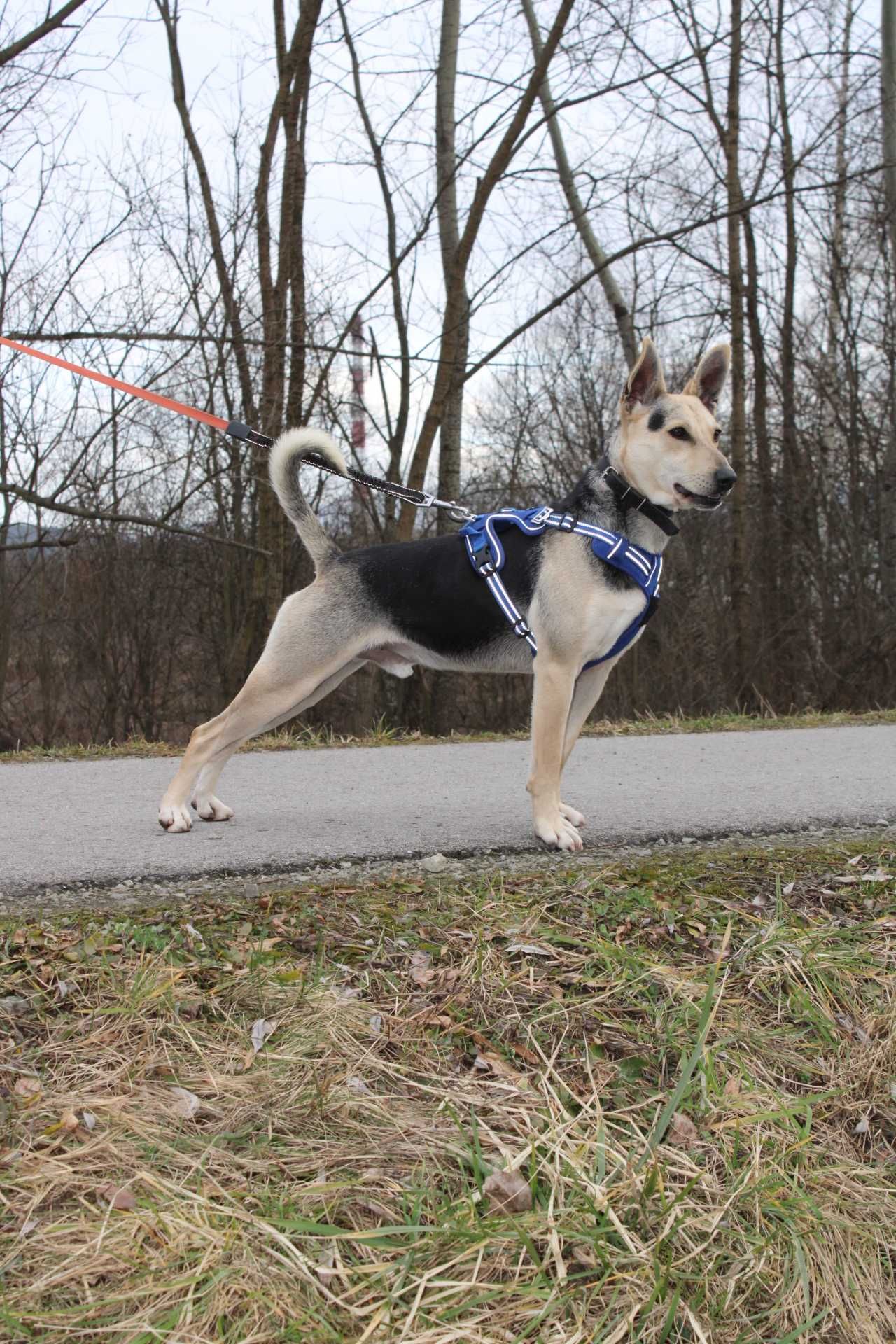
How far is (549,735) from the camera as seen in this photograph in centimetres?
420

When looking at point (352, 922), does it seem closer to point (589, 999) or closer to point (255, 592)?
point (589, 999)

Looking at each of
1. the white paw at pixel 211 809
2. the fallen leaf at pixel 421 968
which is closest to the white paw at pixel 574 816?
the white paw at pixel 211 809

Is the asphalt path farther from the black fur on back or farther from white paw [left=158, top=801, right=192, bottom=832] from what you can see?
the black fur on back

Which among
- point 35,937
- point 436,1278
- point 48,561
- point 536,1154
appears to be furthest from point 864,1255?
point 48,561

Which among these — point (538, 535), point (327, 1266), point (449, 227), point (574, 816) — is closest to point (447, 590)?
point (538, 535)

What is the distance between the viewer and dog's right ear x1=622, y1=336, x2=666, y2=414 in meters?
4.36

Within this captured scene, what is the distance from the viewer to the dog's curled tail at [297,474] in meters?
4.56

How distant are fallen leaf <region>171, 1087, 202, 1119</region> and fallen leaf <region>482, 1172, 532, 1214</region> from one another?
62cm

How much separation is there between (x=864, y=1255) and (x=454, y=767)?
4.34m

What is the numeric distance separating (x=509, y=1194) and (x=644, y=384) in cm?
340

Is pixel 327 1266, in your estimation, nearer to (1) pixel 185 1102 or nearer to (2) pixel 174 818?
(1) pixel 185 1102

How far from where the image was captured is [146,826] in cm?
441

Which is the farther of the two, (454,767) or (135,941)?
(454,767)

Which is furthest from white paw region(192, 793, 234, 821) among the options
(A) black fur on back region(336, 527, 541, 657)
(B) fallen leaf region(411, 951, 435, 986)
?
A: (B) fallen leaf region(411, 951, 435, 986)
